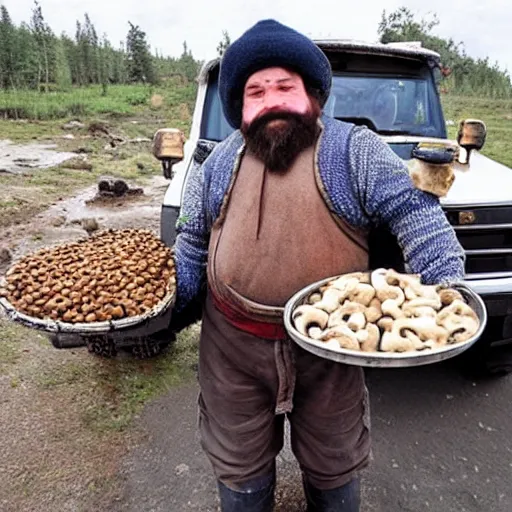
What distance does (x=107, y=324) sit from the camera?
1648 mm

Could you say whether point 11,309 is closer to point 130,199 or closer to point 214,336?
point 214,336

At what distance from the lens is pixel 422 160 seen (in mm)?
1614

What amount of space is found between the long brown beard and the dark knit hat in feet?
0.42

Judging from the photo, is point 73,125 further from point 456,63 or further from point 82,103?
point 456,63

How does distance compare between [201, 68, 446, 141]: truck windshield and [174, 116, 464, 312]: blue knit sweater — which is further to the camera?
[201, 68, 446, 141]: truck windshield

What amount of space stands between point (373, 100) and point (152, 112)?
25.8 m

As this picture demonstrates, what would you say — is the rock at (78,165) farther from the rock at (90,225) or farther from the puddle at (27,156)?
the rock at (90,225)

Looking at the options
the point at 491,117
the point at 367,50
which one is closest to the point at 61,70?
the point at 491,117

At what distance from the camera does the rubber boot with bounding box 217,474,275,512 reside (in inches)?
75.0

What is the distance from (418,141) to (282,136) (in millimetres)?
2132

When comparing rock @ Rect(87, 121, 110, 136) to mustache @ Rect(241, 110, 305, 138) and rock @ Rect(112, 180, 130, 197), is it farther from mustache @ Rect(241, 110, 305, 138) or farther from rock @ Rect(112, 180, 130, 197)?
mustache @ Rect(241, 110, 305, 138)

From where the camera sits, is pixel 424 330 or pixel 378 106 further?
pixel 378 106

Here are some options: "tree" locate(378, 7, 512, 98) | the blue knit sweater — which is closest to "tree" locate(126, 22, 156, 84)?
"tree" locate(378, 7, 512, 98)

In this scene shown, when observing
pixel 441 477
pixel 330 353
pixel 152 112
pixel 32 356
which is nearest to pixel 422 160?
pixel 330 353
